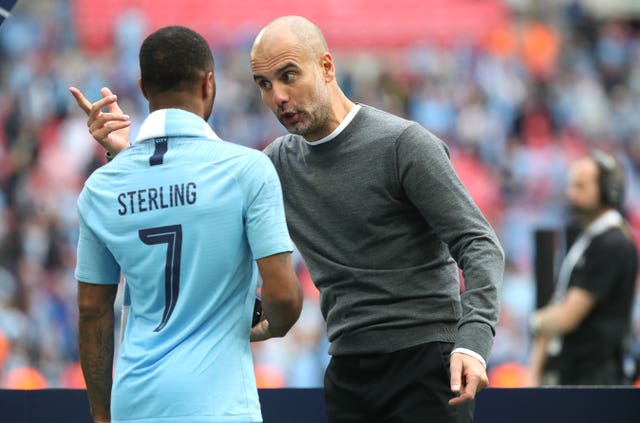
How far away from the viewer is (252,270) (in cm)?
256

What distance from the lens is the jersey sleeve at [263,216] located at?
96.8 inches

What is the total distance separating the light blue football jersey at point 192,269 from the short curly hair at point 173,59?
10cm

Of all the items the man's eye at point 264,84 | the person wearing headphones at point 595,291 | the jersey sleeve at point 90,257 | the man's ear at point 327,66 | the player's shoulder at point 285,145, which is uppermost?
the man's ear at point 327,66

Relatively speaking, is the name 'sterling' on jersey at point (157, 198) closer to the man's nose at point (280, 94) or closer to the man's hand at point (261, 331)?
the man's hand at point (261, 331)

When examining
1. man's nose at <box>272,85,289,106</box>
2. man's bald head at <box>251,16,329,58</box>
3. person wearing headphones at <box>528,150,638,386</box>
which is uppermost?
man's bald head at <box>251,16,329,58</box>

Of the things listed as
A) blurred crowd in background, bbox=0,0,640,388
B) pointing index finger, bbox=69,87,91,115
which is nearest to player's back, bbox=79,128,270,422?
pointing index finger, bbox=69,87,91,115

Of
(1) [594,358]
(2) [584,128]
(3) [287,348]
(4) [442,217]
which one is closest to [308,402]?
(4) [442,217]

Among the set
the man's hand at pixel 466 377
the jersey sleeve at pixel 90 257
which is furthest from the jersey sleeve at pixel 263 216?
the man's hand at pixel 466 377

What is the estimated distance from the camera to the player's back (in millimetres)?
2463

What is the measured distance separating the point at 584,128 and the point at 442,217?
12336 mm

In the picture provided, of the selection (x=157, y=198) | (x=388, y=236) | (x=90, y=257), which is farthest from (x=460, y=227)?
(x=90, y=257)

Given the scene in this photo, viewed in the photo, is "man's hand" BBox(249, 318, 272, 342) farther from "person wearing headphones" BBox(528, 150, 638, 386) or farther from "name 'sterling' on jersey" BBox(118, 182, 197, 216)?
"person wearing headphones" BBox(528, 150, 638, 386)

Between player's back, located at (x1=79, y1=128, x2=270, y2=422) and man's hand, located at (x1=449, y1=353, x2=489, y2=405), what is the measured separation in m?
0.44

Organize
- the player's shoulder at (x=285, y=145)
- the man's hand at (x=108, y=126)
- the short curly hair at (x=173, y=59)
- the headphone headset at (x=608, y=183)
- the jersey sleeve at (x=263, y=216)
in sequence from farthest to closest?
the headphone headset at (x=608, y=183) < the player's shoulder at (x=285, y=145) < the man's hand at (x=108, y=126) < the short curly hair at (x=173, y=59) < the jersey sleeve at (x=263, y=216)
